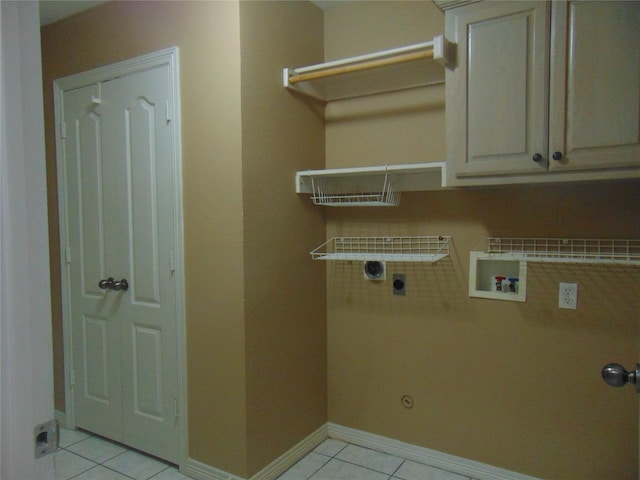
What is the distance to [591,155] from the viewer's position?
5.58 feet

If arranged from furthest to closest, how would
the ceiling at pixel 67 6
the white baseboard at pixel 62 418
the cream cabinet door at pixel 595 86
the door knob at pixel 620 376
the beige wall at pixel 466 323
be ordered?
the white baseboard at pixel 62 418 → the ceiling at pixel 67 6 → the beige wall at pixel 466 323 → the cream cabinet door at pixel 595 86 → the door knob at pixel 620 376

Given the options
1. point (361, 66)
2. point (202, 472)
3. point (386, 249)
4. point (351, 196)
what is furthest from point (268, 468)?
point (361, 66)

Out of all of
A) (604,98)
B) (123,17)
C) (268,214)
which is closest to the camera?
(604,98)

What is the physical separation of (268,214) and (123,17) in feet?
4.40

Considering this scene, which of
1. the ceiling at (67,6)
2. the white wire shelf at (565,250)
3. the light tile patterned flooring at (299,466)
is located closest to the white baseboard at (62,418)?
the light tile patterned flooring at (299,466)

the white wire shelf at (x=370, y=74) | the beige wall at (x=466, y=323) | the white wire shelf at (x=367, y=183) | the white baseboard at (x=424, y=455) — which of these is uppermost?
the white wire shelf at (x=370, y=74)

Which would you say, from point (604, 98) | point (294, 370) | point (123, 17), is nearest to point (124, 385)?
point (294, 370)

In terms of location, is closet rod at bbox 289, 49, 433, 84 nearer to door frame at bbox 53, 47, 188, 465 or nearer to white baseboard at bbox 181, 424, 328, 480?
door frame at bbox 53, 47, 188, 465

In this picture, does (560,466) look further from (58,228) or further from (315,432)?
(58,228)

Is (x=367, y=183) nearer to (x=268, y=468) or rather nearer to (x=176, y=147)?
(x=176, y=147)

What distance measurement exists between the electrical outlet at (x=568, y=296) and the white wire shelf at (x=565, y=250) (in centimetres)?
14

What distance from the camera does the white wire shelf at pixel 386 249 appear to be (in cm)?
233

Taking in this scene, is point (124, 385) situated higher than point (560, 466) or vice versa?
point (124, 385)

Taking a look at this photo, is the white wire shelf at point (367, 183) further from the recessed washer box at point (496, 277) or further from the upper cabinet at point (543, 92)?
the recessed washer box at point (496, 277)
